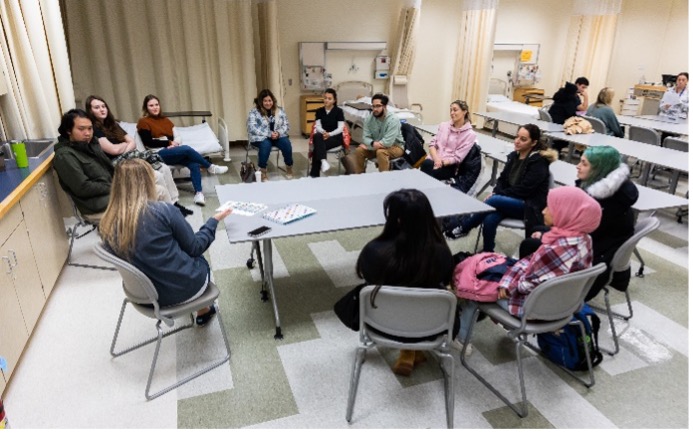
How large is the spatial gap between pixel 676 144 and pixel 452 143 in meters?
2.26

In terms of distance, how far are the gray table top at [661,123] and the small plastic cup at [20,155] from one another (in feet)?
20.1

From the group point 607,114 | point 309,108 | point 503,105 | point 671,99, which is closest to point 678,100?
point 671,99

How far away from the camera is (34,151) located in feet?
11.2

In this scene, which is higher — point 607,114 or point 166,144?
point 607,114

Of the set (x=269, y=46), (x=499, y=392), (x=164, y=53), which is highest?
(x=269, y=46)

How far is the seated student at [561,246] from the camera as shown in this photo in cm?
194

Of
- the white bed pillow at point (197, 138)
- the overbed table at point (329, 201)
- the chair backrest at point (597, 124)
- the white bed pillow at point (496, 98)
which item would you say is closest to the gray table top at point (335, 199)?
the overbed table at point (329, 201)

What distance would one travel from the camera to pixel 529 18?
27.1 feet

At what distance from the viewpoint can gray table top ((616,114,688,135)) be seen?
527 cm

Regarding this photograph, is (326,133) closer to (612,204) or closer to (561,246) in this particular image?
(612,204)

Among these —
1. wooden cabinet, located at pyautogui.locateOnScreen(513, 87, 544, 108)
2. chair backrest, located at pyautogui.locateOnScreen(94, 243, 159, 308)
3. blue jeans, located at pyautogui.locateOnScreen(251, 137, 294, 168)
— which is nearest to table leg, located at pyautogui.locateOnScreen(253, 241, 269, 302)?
chair backrest, located at pyautogui.locateOnScreen(94, 243, 159, 308)

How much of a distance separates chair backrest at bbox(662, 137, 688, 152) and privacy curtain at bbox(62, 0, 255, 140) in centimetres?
508

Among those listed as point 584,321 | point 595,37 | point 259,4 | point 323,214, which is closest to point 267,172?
point 259,4

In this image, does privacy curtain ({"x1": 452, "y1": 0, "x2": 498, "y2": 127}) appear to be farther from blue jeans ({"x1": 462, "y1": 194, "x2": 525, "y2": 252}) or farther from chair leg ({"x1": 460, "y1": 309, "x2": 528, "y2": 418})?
chair leg ({"x1": 460, "y1": 309, "x2": 528, "y2": 418})
